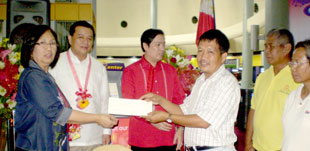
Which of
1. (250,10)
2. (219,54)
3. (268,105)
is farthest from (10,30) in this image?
(250,10)

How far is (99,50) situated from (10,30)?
16870mm

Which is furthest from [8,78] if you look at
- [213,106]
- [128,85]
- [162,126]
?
[213,106]

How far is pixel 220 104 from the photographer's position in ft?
5.82

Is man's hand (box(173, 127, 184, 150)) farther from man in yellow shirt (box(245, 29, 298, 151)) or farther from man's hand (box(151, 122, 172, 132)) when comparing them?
man in yellow shirt (box(245, 29, 298, 151))

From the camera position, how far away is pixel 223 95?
1783 millimetres

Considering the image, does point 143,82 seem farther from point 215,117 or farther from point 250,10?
point 250,10

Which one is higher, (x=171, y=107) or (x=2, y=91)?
(x=2, y=91)

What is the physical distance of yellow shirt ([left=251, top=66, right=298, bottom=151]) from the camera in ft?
7.78

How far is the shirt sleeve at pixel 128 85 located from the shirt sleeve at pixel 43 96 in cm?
88

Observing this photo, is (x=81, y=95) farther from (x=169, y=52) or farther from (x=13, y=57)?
(x=169, y=52)

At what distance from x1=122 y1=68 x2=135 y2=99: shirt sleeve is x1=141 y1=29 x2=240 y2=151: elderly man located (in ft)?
2.20

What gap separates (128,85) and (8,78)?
1011 mm

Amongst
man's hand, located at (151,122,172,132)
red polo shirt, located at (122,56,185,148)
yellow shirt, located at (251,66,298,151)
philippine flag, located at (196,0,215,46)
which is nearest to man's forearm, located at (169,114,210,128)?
man's hand, located at (151,122,172,132)

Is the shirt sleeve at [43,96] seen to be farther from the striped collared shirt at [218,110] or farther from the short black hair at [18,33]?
the short black hair at [18,33]
